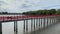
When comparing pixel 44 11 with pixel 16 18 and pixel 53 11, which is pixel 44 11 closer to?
pixel 53 11

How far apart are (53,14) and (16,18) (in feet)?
30.6

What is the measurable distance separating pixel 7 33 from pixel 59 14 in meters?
10.4

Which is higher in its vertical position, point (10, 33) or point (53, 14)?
point (53, 14)

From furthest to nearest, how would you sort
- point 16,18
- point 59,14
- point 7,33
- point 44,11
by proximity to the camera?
point 59,14 → point 44,11 → point 7,33 → point 16,18

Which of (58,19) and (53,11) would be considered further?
(58,19)

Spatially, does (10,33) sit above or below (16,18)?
below

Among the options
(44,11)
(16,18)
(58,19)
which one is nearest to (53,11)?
(44,11)

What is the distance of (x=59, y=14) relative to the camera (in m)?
15.4

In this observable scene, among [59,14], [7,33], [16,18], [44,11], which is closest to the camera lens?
[16,18]

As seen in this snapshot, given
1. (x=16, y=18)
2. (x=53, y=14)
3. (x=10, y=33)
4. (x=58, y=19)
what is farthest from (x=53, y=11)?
(x=16, y=18)

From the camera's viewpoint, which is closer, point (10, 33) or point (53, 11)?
point (10, 33)

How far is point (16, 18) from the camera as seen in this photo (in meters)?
4.77

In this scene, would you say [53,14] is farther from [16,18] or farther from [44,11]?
[16,18]

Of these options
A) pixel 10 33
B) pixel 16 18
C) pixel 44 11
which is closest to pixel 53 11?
pixel 44 11
